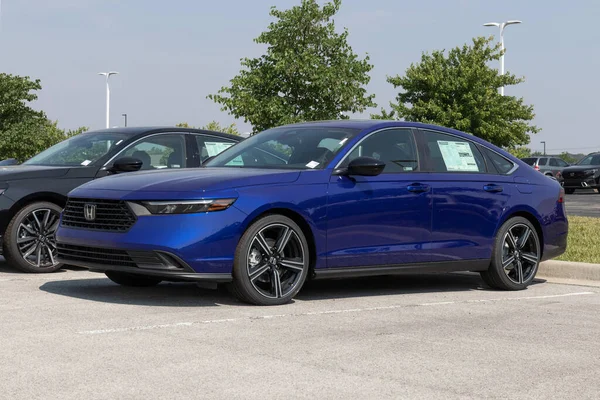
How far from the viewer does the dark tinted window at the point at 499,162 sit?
9.90m

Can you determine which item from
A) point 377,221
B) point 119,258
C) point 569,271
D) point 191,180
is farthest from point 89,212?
point 569,271

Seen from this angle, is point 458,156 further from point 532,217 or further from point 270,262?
point 270,262

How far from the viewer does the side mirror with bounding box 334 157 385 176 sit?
8.34m

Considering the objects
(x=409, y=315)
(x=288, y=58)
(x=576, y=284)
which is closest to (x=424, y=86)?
(x=288, y=58)

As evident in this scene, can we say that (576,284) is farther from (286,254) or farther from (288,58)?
(288,58)

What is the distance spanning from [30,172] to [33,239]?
2.28ft

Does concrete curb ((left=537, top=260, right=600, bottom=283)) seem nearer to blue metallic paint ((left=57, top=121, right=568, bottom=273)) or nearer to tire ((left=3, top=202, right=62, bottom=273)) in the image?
blue metallic paint ((left=57, top=121, right=568, bottom=273))

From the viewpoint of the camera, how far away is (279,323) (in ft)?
23.5

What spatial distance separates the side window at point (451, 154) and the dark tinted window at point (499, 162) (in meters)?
0.12

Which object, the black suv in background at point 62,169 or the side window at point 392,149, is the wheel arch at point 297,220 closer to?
the side window at point 392,149

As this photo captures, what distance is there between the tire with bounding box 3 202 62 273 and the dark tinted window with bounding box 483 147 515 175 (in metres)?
4.40

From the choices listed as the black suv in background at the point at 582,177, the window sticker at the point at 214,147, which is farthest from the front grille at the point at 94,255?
the black suv in background at the point at 582,177

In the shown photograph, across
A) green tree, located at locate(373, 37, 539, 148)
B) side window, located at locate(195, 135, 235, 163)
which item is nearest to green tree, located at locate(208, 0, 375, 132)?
green tree, located at locate(373, 37, 539, 148)

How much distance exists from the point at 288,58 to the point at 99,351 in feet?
99.5
